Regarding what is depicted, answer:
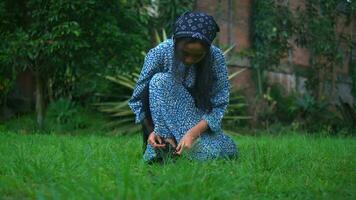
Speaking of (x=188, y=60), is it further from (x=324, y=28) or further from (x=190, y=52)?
(x=324, y=28)

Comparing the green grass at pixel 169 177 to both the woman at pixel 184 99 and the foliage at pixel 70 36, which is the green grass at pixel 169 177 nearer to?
the woman at pixel 184 99

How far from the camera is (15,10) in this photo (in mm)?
7375

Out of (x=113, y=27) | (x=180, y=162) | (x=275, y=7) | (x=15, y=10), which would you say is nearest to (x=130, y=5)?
(x=113, y=27)

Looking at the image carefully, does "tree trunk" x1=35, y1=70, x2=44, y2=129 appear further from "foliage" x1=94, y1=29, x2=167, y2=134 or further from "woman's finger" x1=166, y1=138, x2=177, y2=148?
"woman's finger" x1=166, y1=138, x2=177, y2=148

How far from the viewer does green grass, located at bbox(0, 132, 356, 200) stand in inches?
102

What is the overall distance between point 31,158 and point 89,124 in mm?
4741

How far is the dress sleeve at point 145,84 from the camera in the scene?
157 inches

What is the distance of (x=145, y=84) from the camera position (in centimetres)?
402

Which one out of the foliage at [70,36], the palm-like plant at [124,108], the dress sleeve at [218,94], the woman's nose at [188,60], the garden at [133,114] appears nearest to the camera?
the garden at [133,114]

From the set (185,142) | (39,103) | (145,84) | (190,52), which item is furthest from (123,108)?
(190,52)

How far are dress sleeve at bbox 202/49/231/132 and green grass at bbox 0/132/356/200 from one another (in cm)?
31

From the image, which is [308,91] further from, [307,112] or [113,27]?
[113,27]

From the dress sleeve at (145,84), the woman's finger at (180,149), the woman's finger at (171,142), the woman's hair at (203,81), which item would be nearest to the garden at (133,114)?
the woman's finger at (180,149)

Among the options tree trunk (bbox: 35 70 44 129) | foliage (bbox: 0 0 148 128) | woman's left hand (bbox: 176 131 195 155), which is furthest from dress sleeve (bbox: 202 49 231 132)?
tree trunk (bbox: 35 70 44 129)
